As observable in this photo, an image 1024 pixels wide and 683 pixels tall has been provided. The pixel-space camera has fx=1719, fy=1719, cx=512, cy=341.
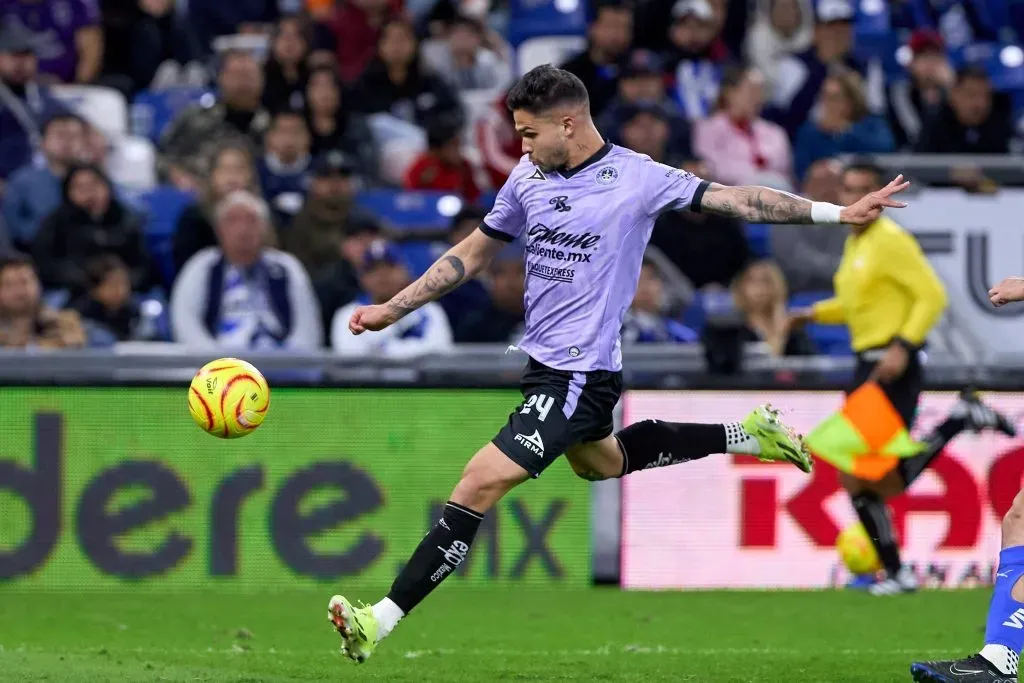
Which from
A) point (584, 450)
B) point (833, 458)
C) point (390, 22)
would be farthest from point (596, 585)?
point (390, 22)

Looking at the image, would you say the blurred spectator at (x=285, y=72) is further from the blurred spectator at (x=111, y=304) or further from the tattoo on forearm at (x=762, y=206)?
the tattoo on forearm at (x=762, y=206)

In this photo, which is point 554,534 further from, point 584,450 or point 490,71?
point 490,71

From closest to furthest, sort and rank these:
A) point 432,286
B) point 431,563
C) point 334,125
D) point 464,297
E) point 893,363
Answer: point 431,563
point 432,286
point 893,363
point 464,297
point 334,125

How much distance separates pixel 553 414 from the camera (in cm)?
719

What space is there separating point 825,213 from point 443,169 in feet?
25.9

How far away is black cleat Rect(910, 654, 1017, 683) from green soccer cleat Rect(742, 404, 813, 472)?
1.58 m

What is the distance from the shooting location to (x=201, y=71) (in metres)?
15.8

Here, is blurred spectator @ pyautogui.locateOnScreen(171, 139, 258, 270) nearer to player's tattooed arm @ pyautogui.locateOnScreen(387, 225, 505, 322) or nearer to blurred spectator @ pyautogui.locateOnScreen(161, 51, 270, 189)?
blurred spectator @ pyautogui.locateOnScreen(161, 51, 270, 189)

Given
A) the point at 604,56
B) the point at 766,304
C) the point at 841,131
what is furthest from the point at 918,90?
the point at 766,304

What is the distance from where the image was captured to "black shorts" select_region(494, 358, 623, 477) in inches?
279

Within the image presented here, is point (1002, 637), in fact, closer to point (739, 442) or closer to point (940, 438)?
point (739, 442)

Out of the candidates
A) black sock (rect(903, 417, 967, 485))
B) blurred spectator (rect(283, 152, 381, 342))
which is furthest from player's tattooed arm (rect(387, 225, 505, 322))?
blurred spectator (rect(283, 152, 381, 342))

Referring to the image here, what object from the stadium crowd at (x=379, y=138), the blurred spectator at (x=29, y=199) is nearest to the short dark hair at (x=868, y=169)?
the stadium crowd at (x=379, y=138)

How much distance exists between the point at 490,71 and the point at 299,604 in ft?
22.8
